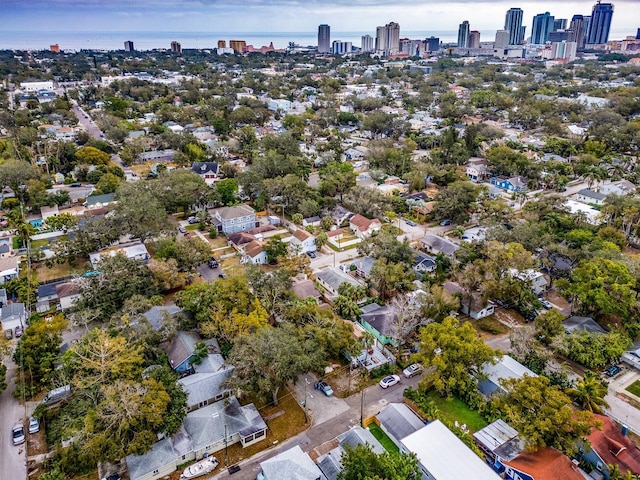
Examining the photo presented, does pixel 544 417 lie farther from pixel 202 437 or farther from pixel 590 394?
pixel 202 437

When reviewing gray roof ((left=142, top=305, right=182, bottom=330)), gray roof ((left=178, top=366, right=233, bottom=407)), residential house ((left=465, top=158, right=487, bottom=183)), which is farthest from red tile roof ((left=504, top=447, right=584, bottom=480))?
residential house ((left=465, top=158, right=487, bottom=183))

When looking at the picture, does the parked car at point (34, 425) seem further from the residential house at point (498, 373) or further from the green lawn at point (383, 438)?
the residential house at point (498, 373)

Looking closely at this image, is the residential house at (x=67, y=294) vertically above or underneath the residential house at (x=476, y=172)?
underneath

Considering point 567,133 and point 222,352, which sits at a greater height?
point 567,133

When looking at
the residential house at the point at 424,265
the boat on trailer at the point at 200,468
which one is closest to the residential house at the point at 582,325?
the residential house at the point at 424,265

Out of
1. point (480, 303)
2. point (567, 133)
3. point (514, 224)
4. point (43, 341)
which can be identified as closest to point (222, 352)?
point (43, 341)

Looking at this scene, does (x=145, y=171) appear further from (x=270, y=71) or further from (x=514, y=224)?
(x=270, y=71)
